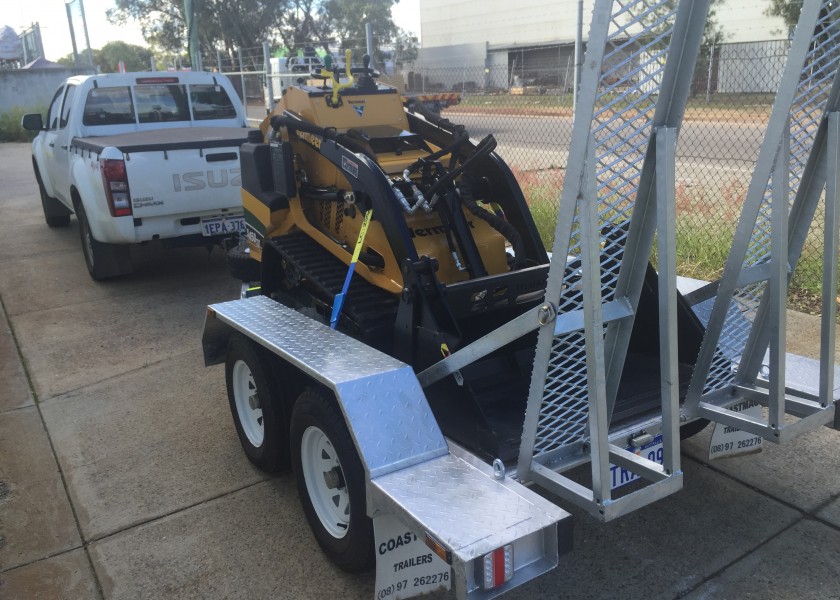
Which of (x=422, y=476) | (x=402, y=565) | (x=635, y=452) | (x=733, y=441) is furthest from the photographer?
(x=733, y=441)

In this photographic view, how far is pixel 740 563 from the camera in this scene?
3.05 meters

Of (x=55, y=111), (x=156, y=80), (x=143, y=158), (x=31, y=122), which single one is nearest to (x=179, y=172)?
(x=143, y=158)

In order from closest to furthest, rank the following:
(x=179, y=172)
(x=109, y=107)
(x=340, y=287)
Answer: (x=340, y=287) → (x=179, y=172) → (x=109, y=107)

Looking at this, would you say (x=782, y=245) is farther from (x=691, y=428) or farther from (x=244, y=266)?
(x=244, y=266)

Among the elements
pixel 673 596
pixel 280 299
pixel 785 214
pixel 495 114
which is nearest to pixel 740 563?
pixel 673 596

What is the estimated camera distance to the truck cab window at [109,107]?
25.4ft

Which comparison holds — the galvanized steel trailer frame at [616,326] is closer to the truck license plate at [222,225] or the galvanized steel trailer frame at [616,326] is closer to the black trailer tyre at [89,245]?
the truck license plate at [222,225]

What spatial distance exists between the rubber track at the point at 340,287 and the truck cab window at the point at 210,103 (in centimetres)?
471

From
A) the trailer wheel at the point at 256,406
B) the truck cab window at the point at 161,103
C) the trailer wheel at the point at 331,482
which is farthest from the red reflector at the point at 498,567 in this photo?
the truck cab window at the point at 161,103

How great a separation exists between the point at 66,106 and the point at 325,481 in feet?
22.3

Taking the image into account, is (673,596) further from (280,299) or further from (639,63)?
(280,299)

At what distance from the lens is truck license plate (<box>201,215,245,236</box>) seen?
23.0 ft

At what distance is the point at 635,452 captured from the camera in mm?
2941

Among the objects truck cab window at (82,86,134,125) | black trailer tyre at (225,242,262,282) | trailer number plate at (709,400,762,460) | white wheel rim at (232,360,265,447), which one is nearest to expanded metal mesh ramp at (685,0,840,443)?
trailer number plate at (709,400,762,460)
